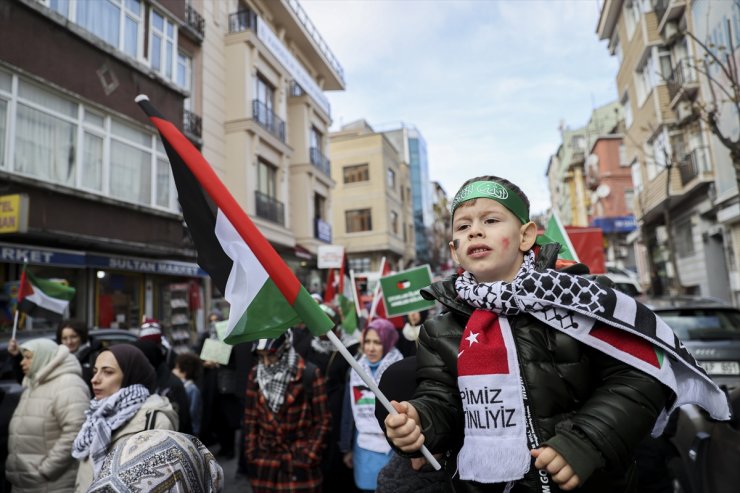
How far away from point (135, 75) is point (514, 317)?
14700 millimetres

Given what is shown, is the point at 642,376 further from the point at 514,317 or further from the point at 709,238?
the point at 709,238

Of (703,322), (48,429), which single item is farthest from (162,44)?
(703,322)

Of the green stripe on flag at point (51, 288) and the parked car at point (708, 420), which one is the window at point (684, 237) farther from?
the green stripe on flag at point (51, 288)

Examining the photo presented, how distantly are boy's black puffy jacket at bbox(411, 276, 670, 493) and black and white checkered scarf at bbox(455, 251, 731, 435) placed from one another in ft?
0.18

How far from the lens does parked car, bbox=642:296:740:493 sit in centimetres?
340

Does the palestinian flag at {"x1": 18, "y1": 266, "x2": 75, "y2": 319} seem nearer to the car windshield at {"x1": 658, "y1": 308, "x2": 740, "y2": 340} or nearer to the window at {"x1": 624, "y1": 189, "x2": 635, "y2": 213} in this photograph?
the car windshield at {"x1": 658, "y1": 308, "x2": 740, "y2": 340}

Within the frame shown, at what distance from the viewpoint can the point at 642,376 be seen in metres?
1.58

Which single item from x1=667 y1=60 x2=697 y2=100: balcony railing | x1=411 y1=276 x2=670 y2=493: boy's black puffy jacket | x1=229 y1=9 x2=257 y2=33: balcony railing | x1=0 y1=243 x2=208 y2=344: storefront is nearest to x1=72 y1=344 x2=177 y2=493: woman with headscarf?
x1=411 y1=276 x2=670 y2=493: boy's black puffy jacket

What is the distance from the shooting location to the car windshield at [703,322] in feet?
20.9

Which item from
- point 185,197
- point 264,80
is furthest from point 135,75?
point 185,197

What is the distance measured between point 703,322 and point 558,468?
648cm

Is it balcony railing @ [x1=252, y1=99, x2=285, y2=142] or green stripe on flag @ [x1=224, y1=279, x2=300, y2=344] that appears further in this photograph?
balcony railing @ [x1=252, y1=99, x2=285, y2=142]

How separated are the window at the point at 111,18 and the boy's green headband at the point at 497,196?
13320 millimetres

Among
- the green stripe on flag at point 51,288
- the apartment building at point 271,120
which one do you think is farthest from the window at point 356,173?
the green stripe on flag at point 51,288
